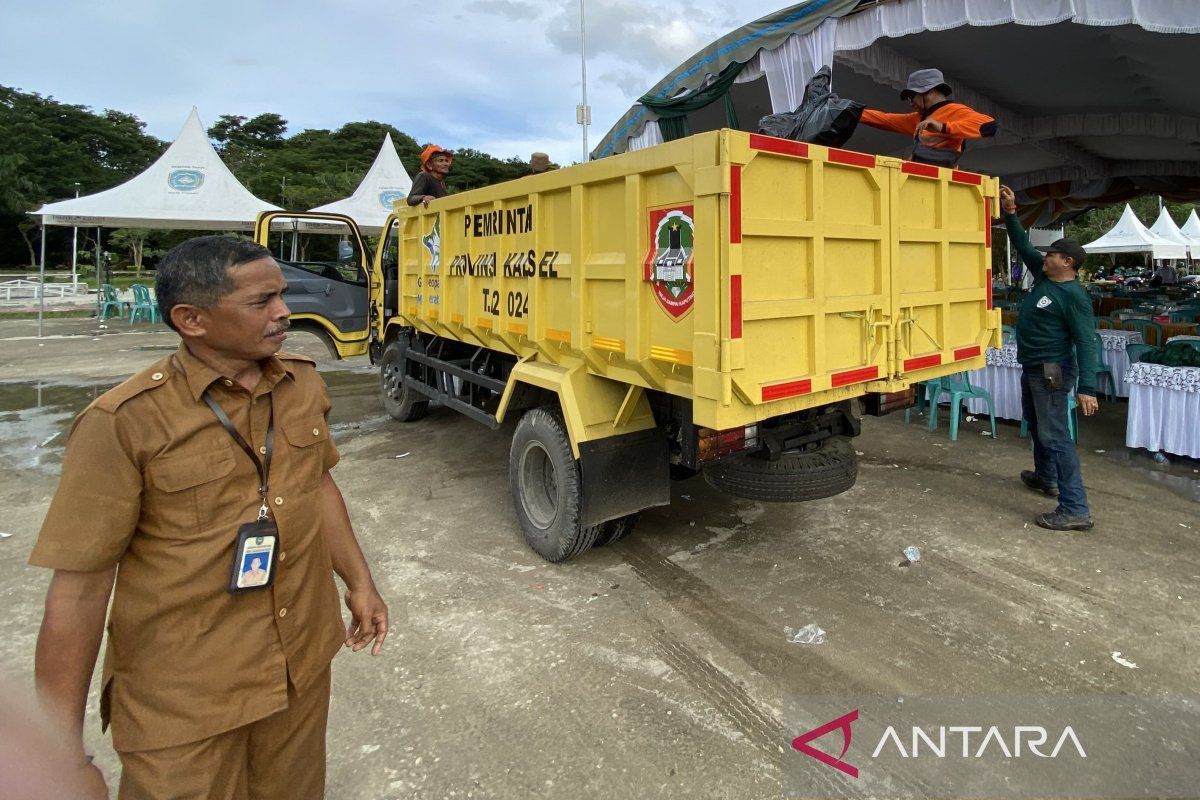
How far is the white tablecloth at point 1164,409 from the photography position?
5773 millimetres

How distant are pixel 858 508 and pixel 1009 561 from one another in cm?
105

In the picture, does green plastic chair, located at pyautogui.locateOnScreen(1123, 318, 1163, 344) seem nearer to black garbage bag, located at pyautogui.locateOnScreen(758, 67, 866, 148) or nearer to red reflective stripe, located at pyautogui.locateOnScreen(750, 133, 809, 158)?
black garbage bag, located at pyautogui.locateOnScreen(758, 67, 866, 148)

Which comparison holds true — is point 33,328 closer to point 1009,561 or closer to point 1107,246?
point 1009,561

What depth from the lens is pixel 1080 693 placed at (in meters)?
2.84

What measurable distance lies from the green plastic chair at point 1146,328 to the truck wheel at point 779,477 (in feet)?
17.9

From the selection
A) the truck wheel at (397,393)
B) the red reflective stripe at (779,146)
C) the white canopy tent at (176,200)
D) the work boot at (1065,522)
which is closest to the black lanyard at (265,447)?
the red reflective stripe at (779,146)

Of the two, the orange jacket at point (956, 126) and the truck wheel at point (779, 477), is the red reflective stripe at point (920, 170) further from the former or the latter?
the truck wheel at point (779, 477)

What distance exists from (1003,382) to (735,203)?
234 inches

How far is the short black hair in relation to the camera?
4.97ft

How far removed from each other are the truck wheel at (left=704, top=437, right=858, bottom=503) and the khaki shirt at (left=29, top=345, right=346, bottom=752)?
8.09ft

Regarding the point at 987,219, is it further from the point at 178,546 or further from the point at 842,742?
the point at 178,546

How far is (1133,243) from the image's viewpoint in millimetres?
21797

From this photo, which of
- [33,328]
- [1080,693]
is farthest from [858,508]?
[33,328]

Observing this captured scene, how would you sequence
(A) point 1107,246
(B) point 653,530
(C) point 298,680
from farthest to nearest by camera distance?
(A) point 1107,246 < (B) point 653,530 < (C) point 298,680
